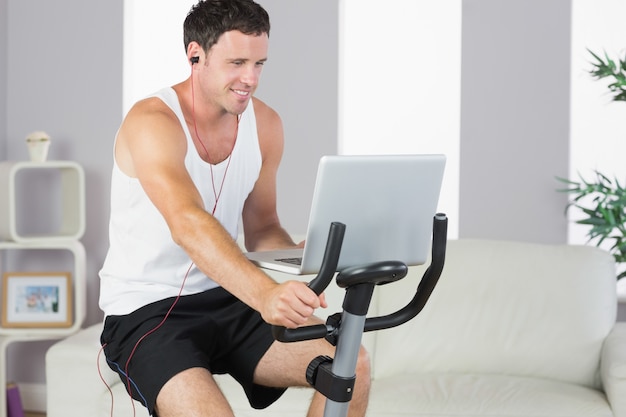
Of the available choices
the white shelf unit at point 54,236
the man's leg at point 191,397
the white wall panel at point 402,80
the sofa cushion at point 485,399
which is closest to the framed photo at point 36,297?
the white shelf unit at point 54,236

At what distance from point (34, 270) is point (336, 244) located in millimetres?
3213

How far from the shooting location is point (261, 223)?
2.41 meters

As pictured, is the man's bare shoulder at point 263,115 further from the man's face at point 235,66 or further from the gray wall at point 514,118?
the gray wall at point 514,118

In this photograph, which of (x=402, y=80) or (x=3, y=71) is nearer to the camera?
(x=402, y=80)

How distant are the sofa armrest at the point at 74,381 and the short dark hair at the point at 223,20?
5.10 ft

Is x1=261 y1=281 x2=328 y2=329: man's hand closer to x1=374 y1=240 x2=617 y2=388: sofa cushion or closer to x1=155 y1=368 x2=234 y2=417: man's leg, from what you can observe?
x1=155 y1=368 x2=234 y2=417: man's leg

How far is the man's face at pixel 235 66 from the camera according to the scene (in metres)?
2.04

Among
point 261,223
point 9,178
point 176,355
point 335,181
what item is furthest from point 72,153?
point 335,181

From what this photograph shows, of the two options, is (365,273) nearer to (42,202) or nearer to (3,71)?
(42,202)

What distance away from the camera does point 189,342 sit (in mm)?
2111

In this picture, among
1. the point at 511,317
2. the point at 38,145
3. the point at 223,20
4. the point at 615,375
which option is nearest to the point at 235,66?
the point at 223,20

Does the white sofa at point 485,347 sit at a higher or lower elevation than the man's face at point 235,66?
lower

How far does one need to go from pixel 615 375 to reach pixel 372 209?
66.7 inches

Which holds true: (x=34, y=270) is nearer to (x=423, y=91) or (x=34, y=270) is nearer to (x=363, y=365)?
(x=423, y=91)
